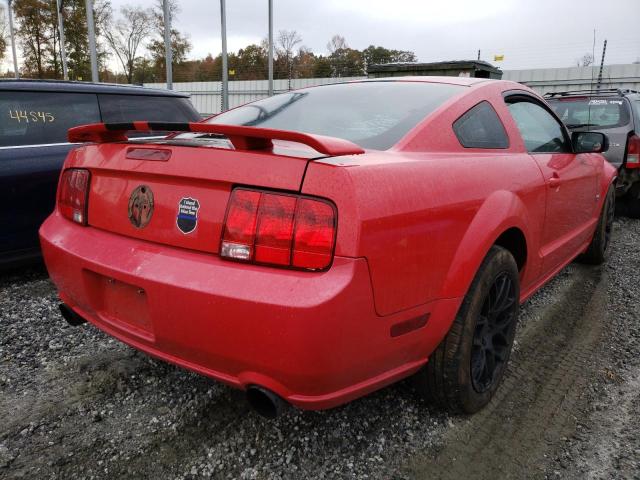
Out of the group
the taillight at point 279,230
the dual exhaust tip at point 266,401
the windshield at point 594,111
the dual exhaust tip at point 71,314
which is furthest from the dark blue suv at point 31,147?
the windshield at point 594,111

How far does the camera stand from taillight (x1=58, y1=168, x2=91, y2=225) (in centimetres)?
207

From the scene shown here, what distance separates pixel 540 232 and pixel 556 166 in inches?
19.4

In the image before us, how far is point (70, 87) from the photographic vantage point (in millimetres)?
3994

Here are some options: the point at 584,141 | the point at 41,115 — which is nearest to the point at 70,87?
the point at 41,115

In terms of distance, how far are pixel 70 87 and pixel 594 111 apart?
6656 mm

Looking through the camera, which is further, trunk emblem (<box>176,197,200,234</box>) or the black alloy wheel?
the black alloy wheel

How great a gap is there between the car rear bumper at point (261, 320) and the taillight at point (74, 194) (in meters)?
0.27

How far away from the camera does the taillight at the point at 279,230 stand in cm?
146

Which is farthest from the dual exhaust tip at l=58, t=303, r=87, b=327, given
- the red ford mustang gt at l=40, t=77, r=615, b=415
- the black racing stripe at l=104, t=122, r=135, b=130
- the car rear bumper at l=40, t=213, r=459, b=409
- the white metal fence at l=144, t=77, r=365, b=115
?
the white metal fence at l=144, t=77, r=365, b=115

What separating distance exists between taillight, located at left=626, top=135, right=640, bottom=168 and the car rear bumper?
19.1 feet

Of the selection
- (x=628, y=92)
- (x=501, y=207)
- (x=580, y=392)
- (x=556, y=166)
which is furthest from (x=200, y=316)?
(x=628, y=92)

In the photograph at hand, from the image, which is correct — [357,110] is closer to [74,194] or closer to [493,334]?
[493,334]

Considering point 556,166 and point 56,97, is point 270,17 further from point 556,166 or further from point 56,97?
point 556,166

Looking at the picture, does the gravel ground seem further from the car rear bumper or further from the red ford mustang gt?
the car rear bumper
